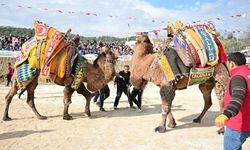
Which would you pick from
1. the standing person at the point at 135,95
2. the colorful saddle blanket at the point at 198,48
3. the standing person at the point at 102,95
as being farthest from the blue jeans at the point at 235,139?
the standing person at the point at 102,95

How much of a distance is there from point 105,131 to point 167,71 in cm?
211

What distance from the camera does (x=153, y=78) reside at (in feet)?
25.2

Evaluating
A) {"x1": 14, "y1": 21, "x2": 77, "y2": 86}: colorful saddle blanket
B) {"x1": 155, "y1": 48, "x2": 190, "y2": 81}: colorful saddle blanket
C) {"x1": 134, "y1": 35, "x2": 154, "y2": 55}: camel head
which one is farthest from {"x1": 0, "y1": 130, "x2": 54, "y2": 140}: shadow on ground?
{"x1": 155, "y1": 48, "x2": 190, "y2": 81}: colorful saddle blanket

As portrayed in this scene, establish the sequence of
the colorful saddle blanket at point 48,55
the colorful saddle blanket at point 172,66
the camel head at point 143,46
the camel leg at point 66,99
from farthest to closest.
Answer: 1. the camel leg at point 66,99
2. the colorful saddle blanket at point 48,55
3. the camel head at point 143,46
4. the colorful saddle blanket at point 172,66

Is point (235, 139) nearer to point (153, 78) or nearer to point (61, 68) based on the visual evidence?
point (153, 78)

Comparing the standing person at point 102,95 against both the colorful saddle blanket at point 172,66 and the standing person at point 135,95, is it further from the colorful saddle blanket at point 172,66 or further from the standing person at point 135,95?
the colorful saddle blanket at point 172,66

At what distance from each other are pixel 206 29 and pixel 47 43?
440 cm

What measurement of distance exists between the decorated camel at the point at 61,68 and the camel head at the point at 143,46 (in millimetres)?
1174

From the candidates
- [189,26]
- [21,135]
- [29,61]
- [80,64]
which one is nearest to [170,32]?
[189,26]

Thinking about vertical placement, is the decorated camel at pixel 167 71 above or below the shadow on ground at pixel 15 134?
above

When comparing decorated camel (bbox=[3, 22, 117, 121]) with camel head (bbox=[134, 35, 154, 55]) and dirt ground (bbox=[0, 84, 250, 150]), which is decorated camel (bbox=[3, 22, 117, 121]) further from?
camel head (bbox=[134, 35, 154, 55])

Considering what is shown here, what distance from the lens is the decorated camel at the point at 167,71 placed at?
742cm

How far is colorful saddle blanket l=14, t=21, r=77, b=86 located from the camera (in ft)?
27.6

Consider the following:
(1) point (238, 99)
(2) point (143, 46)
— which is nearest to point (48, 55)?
(2) point (143, 46)
